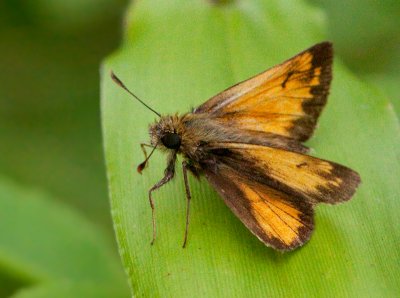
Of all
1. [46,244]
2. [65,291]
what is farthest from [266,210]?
[46,244]

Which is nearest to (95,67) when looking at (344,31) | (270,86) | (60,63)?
(60,63)

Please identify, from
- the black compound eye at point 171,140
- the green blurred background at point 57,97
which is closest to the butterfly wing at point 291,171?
the black compound eye at point 171,140

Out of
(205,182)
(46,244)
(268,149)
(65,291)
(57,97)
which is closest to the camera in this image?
(268,149)

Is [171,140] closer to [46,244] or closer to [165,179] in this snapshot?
[165,179]

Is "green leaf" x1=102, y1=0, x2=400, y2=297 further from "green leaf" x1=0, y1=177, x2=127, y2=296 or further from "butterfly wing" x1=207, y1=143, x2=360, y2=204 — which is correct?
"green leaf" x1=0, y1=177, x2=127, y2=296

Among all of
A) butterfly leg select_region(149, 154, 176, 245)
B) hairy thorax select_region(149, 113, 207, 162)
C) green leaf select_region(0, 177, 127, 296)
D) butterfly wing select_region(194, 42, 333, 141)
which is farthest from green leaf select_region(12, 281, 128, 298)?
butterfly wing select_region(194, 42, 333, 141)

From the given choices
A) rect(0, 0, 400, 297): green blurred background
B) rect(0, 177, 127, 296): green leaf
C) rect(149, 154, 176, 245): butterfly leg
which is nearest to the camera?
rect(149, 154, 176, 245): butterfly leg
